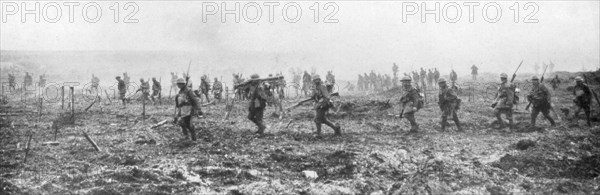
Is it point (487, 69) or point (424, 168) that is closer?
Result: point (424, 168)

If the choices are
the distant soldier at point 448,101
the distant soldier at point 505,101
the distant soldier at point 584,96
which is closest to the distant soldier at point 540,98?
the distant soldier at point 505,101

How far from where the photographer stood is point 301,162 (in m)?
7.17

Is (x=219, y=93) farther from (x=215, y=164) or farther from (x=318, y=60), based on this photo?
(x=318, y=60)

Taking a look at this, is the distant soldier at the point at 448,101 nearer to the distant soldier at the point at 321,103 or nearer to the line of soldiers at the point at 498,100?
the line of soldiers at the point at 498,100

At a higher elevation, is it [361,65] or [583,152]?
[361,65]

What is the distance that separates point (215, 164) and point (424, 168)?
3.50 meters

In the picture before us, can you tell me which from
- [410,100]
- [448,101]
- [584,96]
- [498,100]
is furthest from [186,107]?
[584,96]

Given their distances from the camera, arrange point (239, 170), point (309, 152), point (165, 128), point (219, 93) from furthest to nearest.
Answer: point (219, 93) → point (165, 128) → point (309, 152) → point (239, 170)

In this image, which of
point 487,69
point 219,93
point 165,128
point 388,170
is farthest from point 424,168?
point 487,69

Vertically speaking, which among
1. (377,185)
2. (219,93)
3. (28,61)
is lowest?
(377,185)

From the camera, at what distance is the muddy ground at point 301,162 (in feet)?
19.4

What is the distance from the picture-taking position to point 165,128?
1071cm

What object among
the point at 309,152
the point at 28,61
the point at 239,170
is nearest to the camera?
the point at 239,170

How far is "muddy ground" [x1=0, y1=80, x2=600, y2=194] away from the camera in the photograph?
5.92 metres
